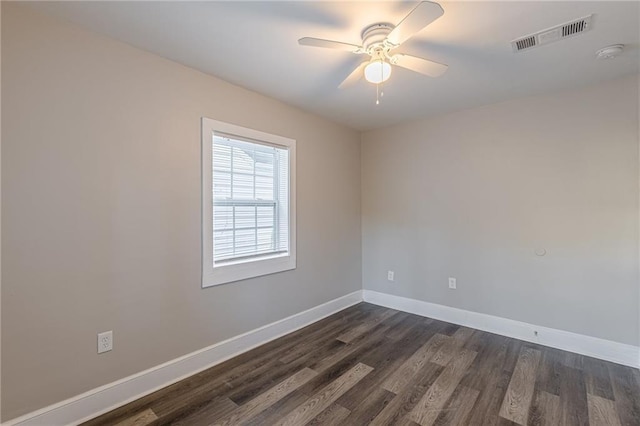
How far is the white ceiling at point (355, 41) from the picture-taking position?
1.65 metres

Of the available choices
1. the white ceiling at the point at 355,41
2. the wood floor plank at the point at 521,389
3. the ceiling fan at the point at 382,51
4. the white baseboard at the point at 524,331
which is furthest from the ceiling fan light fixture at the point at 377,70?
the white baseboard at the point at 524,331

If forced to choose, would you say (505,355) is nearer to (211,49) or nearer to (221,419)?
(221,419)

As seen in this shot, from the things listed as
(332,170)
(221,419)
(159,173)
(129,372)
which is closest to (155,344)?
(129,372)

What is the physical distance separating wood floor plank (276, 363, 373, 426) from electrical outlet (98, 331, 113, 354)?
1.21 metres

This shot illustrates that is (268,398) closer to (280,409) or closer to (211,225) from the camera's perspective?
(280,409)

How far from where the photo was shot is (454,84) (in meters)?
2.61

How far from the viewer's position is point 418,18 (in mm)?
1409

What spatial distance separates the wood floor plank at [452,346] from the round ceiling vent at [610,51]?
2.57 m

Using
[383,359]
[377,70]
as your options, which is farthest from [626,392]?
[377,70]

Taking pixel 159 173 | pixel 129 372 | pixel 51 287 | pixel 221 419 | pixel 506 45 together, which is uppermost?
pixel 506 45

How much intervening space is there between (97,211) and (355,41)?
2.01m

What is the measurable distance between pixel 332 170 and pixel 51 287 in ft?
9.15

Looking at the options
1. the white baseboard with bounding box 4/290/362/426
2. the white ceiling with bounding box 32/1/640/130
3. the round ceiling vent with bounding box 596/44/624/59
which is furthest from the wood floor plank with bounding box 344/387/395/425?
the round ceiling vent with bounding box 596/44/624/59

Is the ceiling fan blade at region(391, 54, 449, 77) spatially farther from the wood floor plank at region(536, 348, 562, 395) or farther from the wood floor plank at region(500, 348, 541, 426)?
the wood floor plank at region(536, 348, 562, 395)
